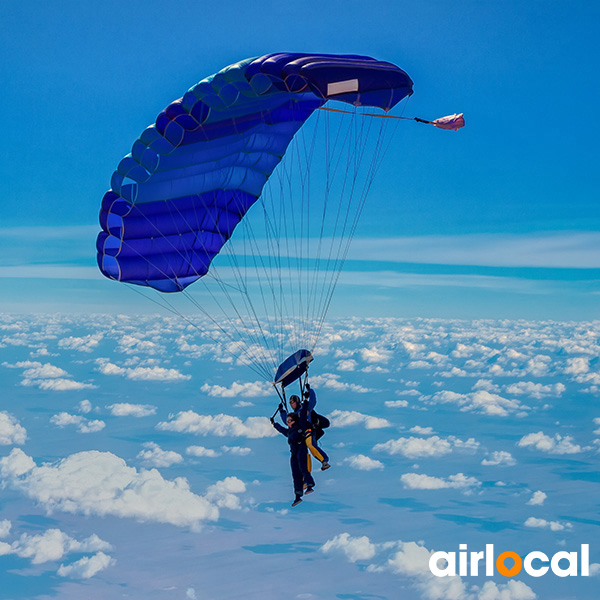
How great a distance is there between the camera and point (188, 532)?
503 ft

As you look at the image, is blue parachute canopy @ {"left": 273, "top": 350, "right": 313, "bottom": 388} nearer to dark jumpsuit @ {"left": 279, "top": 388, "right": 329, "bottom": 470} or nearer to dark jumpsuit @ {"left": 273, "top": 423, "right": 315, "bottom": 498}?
dark jumpsuit @ {"left": 279, "top": 388, "right": 329, "bottom": 470}

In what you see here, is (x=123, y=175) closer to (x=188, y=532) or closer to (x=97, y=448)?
(x=188, y=532)

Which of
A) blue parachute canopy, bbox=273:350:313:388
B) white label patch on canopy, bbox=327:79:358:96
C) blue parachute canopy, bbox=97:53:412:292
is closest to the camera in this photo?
white label patch on canopy, bbox=327:79:358:96

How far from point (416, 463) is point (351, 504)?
122 feet

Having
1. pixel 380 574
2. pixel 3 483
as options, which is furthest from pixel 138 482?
pixel 380 574

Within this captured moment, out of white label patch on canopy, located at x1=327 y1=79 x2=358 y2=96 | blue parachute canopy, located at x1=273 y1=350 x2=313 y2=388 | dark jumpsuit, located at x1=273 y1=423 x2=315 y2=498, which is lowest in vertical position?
dark jumpsuit, located at x1=273 y1=423 x2=315 y2=498

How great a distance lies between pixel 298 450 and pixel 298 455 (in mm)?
98

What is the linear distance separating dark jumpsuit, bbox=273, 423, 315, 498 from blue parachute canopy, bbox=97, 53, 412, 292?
18.5ft

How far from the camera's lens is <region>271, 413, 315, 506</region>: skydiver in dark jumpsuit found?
1221 cm

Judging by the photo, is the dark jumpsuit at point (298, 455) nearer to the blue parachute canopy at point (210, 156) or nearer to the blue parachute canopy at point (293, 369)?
the blue parachute canopy at point (293, 369)

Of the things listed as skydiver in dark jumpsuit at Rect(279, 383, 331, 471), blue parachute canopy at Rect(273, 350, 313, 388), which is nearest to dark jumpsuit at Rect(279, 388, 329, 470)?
skydiver in dark jumpsuit at Rect(279, 383, 331, 471)

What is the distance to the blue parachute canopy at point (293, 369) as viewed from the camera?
12383mm

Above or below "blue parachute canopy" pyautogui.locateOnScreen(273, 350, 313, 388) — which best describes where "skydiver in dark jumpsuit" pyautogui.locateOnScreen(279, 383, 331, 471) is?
below

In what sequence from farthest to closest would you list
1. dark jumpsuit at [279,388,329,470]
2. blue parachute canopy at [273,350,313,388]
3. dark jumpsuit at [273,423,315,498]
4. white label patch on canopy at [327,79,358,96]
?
blue parachute canopy at [273,350,313,388]
dark jumpsuit at [273,423,315,498]
dark jumpsuit at [279,388,329,470]
white label patch on canopy at [327,79,358,96]
